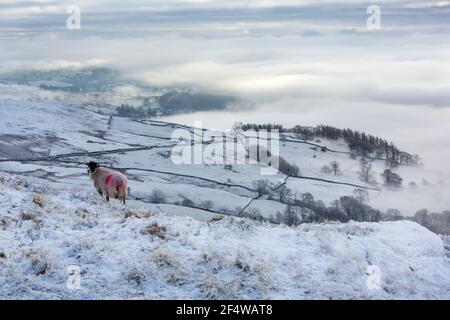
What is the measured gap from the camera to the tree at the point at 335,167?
145450mm

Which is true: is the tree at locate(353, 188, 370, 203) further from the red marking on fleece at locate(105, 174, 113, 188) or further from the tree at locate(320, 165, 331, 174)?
the red marking on fleece at locate(105, 174, 113, 188)

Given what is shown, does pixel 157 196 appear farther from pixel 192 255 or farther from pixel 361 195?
pixel 192 255

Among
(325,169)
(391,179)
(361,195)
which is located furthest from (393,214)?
(391,179)

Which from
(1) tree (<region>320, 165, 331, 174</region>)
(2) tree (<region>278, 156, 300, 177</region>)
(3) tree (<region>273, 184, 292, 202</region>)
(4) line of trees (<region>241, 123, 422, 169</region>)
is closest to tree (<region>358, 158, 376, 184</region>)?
(1) tree (<region>320, 165, 331, 174</region>)

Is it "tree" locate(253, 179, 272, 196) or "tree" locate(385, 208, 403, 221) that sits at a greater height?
"tree" locate(253, 179, 272, 196)

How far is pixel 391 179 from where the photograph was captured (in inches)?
6043

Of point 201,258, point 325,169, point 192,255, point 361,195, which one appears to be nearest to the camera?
point 201,258

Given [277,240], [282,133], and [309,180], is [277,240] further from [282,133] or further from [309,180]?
[282,133]

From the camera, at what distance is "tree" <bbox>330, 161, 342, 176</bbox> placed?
145 meters

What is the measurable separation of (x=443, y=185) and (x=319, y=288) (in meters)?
180

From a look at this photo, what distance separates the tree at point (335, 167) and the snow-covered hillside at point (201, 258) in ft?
428

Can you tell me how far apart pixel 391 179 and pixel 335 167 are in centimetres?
2023

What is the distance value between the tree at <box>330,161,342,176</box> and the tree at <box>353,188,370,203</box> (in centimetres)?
1890
